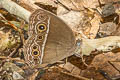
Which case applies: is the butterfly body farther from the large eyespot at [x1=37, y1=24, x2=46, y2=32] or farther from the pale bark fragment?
the pale bark fragment

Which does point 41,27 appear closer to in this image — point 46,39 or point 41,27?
point 41,27

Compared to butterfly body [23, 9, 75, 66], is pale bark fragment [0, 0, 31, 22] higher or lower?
higher

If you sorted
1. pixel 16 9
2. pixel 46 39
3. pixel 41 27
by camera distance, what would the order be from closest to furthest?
pixel 41 27
pixel 46 39
pixel 16 9

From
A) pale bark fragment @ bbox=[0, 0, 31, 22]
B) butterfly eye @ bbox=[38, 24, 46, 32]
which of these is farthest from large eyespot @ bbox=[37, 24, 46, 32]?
pale bark fragment @ bbox=[0, 0, 31, 22]

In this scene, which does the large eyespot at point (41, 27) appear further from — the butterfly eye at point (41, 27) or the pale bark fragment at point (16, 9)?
the pale bark fragment at point (16, 9)

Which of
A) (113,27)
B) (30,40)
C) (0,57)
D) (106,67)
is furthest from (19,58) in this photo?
(113,27)

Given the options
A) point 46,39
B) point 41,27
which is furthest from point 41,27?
point 46,39

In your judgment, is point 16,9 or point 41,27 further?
point 16,9

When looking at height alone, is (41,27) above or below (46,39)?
above

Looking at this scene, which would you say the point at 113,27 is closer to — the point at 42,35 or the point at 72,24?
the point at 72,24

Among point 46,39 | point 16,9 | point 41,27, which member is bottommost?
point 46,39

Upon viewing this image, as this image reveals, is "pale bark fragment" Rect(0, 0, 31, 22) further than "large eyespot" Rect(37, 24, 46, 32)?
Yes
